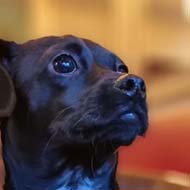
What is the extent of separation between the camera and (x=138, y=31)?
116 inches

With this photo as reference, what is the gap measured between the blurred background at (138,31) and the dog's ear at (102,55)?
3.60ft

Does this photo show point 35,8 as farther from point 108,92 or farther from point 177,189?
point 108,92

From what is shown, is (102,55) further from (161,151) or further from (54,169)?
(161,151)

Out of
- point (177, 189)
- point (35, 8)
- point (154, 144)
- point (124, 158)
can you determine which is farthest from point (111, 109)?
point (35, 8)

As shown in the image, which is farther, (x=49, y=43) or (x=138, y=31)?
(x=138, y=31)

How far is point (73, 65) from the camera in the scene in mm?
650

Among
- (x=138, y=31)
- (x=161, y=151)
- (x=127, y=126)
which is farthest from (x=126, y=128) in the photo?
(x=138, y=31)

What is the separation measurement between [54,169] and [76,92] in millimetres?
86

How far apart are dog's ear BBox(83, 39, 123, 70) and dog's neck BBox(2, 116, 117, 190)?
3.8 inches

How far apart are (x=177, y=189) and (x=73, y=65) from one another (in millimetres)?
257

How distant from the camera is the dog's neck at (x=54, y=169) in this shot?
0.65 metres

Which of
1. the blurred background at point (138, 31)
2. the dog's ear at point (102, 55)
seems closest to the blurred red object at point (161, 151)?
the blurred background at point (138, 31)

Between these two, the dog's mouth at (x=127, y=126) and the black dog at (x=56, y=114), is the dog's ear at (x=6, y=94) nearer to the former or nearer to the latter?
the black dog at (x=56, y=114)

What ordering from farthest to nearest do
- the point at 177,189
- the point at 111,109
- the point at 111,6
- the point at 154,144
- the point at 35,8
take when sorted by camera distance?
the point at 111,6 → the point at 35,8 → the point at 154,144 → the point at 177,189 → the point at 111,109
